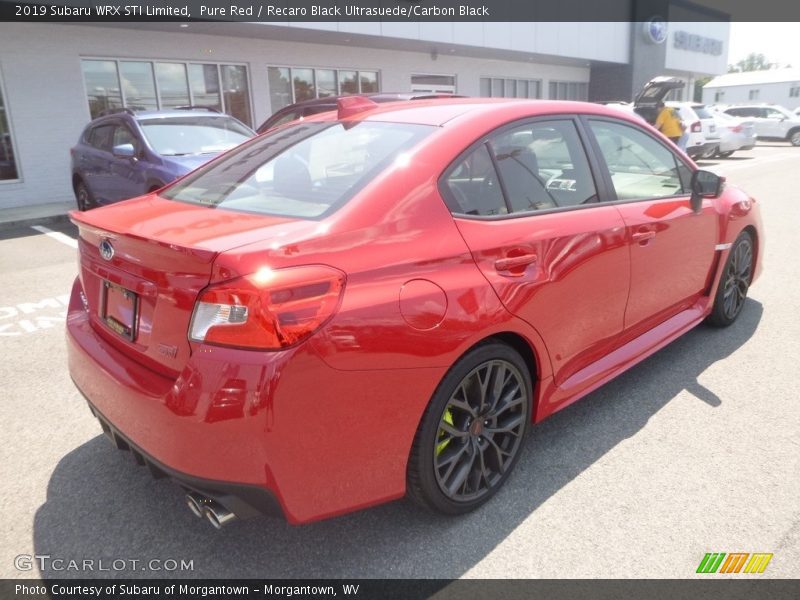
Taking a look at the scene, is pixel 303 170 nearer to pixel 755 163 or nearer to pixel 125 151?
pixel 125 151

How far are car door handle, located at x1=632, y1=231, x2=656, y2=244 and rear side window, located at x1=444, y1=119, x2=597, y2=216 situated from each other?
326 mm

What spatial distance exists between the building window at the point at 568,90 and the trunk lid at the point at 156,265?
2624 centimetres

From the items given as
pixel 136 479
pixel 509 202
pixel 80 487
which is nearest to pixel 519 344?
pixel 509 202

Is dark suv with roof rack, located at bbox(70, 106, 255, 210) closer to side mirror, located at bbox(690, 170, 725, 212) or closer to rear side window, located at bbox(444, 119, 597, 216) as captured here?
rear side window, located at bbox(444, 119, 597, 216)

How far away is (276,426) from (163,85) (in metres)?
13.9

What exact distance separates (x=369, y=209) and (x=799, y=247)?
703 centimetres

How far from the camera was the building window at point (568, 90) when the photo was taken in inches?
1066

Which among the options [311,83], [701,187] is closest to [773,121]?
[311,83]

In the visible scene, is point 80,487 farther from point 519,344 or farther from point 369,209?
point 519,344

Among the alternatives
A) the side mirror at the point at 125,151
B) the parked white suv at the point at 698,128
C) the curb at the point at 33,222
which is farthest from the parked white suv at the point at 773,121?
the side mirror at the point at 125,151

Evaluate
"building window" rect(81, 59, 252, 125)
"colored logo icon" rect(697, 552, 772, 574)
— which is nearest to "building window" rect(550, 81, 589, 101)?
"building window" rect(81, 59, 252, 125)

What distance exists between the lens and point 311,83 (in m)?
16.7

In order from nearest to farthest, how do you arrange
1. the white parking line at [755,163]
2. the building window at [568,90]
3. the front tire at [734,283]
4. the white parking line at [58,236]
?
the front tire at [734,283] → the white parking line at [58,236] → the white parking line at [755,163] → the building window at [568,90]

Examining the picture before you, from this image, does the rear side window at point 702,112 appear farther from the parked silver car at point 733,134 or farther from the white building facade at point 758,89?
the white building facade at point 758,89
